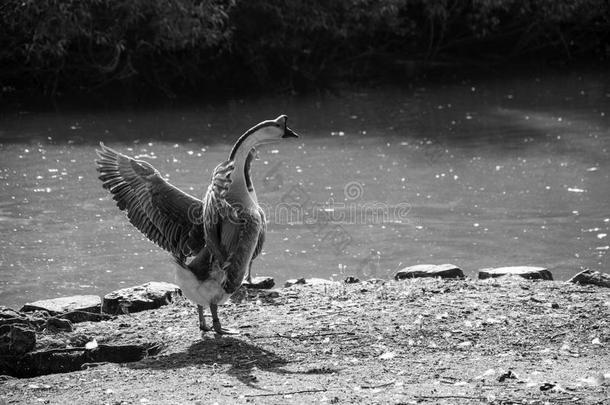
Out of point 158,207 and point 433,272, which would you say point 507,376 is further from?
point 433,272

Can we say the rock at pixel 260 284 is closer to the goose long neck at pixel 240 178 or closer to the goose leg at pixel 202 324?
the goose leg at pixel 202 324

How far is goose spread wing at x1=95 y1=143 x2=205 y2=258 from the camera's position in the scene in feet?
21.6

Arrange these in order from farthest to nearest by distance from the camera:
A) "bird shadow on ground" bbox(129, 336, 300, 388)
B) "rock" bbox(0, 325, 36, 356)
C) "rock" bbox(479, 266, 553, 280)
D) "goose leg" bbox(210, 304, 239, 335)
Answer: "rock" bbox(479, 266, 553, 280), "goose leg" bbox(210, 304, 239, 335), "rock" bbox(0, 325, 36, 356), "bird shadow on ground" bbox(129, 336, 300, 388)

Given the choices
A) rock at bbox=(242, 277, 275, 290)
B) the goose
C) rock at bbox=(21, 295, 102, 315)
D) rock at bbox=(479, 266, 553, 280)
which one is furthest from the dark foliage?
the goose

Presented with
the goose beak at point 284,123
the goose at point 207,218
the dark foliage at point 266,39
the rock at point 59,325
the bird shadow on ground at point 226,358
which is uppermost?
the dark foliage at point 266,39

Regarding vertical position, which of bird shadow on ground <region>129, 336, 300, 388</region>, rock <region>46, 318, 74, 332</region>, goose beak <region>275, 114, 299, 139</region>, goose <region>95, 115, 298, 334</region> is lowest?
bird shadow on ground <region>129, 336, 300, 388</region>

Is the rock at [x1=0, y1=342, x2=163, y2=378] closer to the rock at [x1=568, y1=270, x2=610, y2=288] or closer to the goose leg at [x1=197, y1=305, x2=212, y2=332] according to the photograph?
the goose leg at [x1=197, y1=305, x2=212, y2=332]

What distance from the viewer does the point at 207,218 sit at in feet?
20.4

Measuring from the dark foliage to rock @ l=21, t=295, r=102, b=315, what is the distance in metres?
11.3

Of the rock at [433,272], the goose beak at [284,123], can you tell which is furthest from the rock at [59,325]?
the rock at [433,272]

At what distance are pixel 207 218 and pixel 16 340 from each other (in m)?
1.44

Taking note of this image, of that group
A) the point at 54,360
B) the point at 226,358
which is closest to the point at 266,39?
the point at 54,360

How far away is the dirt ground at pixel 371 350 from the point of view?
518 centimetres

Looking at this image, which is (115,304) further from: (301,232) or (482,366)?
(301,232)
